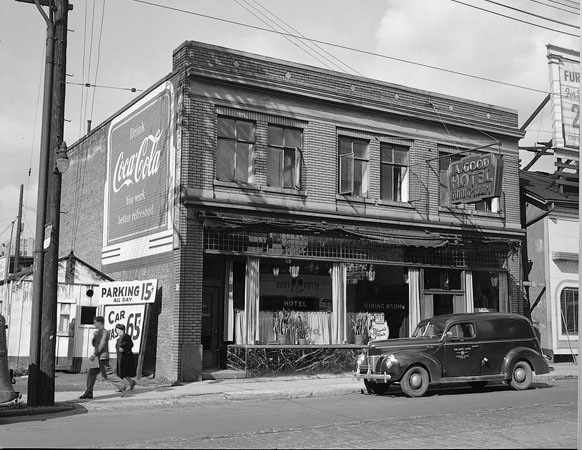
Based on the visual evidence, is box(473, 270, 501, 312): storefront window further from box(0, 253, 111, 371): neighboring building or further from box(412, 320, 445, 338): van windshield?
box(0, 253, 111, 371): neighboring building

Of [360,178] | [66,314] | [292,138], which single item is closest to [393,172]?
[360,178]

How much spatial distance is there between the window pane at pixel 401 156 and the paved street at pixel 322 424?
32.1ft

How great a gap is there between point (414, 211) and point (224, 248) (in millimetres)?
7140

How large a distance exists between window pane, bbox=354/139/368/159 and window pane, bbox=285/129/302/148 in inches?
84.7

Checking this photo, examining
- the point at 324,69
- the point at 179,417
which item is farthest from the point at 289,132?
the point at 179,417

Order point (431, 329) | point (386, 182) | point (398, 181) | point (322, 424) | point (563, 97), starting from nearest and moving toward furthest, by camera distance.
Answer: point (322, 424) < point (431, 329) < point (386, 182) < point (398, 181) < point (563, 97)

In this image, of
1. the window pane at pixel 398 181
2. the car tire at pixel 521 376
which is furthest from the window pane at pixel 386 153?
the car tire at pixel 521 376

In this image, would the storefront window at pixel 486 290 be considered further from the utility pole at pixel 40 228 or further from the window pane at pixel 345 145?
the utility pole at pixel 40 228

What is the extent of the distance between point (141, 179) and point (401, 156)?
853 centimetres

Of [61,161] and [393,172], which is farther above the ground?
[393,172]

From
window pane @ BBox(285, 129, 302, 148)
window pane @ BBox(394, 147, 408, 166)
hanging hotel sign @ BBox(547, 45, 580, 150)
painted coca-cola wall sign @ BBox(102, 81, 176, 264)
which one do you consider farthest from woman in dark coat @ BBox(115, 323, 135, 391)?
hanging hotel sign @ BBox(547, 45, 580, 150)

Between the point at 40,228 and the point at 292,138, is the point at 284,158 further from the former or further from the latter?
the point at 40,228

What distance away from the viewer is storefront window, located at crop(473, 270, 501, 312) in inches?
965

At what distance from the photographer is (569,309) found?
85.9ft
